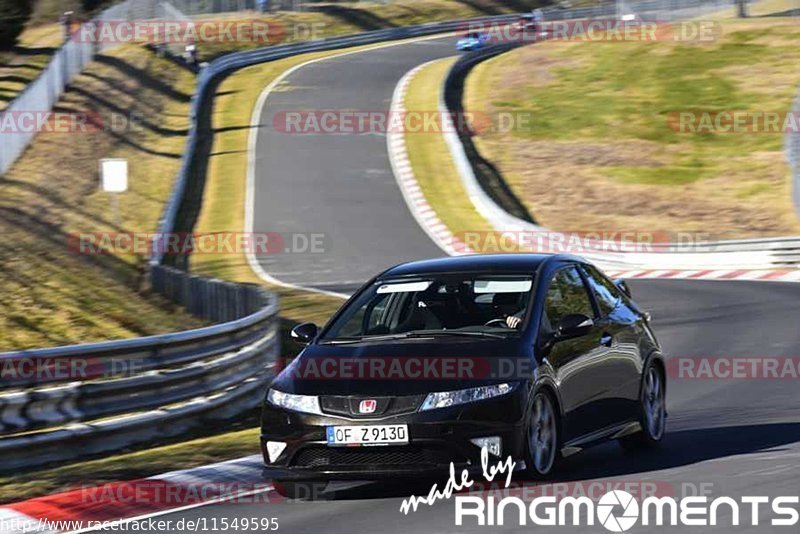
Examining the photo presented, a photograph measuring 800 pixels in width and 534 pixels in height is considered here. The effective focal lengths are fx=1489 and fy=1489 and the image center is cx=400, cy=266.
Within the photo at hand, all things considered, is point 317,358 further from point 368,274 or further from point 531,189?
point 531,189

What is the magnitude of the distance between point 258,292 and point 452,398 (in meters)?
8.54

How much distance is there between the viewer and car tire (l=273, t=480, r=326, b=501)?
29.1ft

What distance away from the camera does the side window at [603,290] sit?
10164mm

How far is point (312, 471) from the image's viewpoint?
8.52 m

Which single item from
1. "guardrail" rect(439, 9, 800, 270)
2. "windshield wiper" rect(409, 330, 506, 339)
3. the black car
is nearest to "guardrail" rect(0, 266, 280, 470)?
the black car

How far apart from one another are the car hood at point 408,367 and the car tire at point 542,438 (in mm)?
271

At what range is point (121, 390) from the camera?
11.5m

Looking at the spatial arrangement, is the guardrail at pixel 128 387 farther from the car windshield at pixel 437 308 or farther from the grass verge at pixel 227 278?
the car windshield at pixel 437 308

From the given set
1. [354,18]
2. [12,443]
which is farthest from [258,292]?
[354,18]
